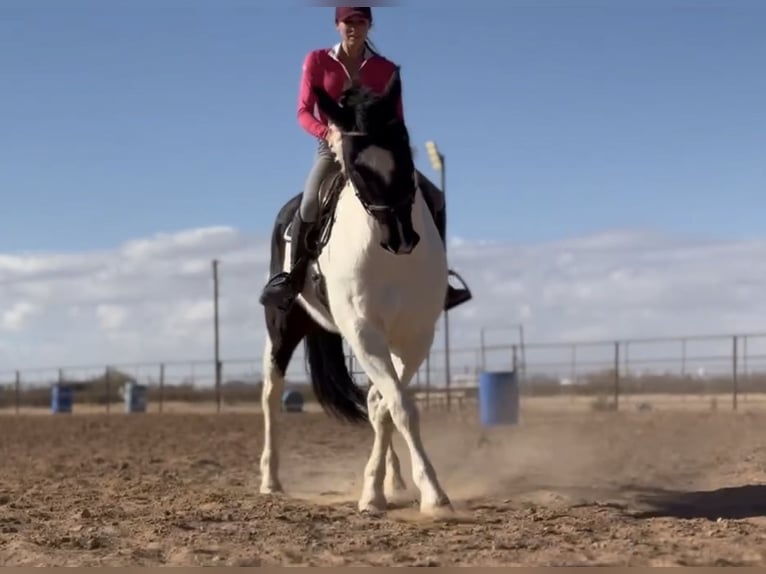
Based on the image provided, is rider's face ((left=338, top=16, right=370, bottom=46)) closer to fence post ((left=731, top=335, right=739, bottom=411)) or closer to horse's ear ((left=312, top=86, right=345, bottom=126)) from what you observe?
horse's ear ((left=312, top=86, right=345, bottom=126))

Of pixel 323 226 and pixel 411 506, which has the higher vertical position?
pixel 323 226

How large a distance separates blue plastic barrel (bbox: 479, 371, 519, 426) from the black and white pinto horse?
12748 millimetres

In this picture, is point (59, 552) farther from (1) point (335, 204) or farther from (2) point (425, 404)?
(2) point (425, 404)

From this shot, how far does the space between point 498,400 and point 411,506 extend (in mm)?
13128

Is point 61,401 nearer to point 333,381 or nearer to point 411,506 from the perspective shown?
point 333,381

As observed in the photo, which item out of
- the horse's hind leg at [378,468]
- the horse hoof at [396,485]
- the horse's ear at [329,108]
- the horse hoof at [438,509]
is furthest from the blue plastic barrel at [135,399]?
the horse hoof at [438,509]

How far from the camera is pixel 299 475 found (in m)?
10.6

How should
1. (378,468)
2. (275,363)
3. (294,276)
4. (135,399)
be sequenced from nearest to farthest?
1. (378,468)
2. (294,276)
3. (275,363)
4. (135,399)

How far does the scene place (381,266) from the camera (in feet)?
21.1

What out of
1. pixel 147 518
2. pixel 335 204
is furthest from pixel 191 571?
pixel 335 204

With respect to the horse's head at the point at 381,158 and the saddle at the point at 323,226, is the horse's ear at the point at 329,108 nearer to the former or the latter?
the horse's head at the point at 381,158

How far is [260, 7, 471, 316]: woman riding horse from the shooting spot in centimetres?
720

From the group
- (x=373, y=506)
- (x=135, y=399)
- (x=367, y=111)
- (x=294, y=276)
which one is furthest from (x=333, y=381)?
(x=135, y=399)

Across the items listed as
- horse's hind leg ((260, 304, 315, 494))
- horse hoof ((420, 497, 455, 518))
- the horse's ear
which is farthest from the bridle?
horse's hind leg ((260, 304, 315, 494))
